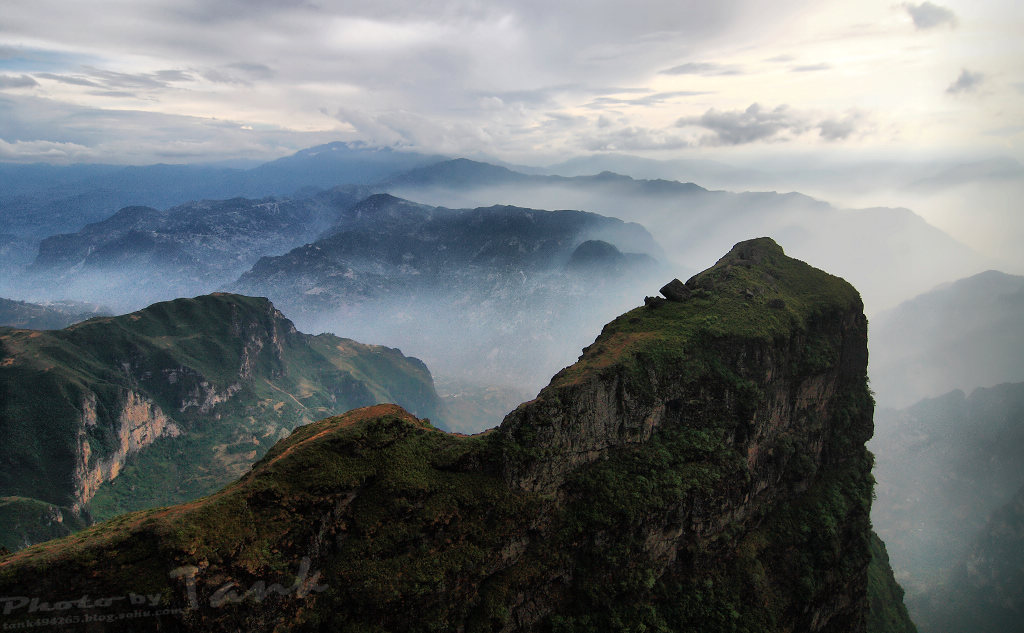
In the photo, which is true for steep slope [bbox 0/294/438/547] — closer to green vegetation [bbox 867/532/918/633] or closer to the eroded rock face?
the eroded rock face

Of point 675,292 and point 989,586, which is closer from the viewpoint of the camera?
point 675,292

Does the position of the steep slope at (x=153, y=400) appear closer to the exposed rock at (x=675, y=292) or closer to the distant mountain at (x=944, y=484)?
the exposed rock at (x=675, y=292)

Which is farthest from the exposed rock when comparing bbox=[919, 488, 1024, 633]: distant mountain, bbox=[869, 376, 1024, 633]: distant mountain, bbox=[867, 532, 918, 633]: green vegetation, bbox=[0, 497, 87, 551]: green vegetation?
bbox=[919, 488, 1024, 633]: distant mountain

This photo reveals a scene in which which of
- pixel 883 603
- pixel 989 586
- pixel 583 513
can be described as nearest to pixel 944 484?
pixel 989 586

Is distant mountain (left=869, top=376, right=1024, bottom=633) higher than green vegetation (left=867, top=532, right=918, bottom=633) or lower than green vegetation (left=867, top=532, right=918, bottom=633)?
lower

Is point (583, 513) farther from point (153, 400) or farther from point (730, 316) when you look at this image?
point (153, 400)

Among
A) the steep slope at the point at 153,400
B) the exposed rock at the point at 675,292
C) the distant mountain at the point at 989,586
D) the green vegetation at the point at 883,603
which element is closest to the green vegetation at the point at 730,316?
the exposed rock at the point at 675,292
